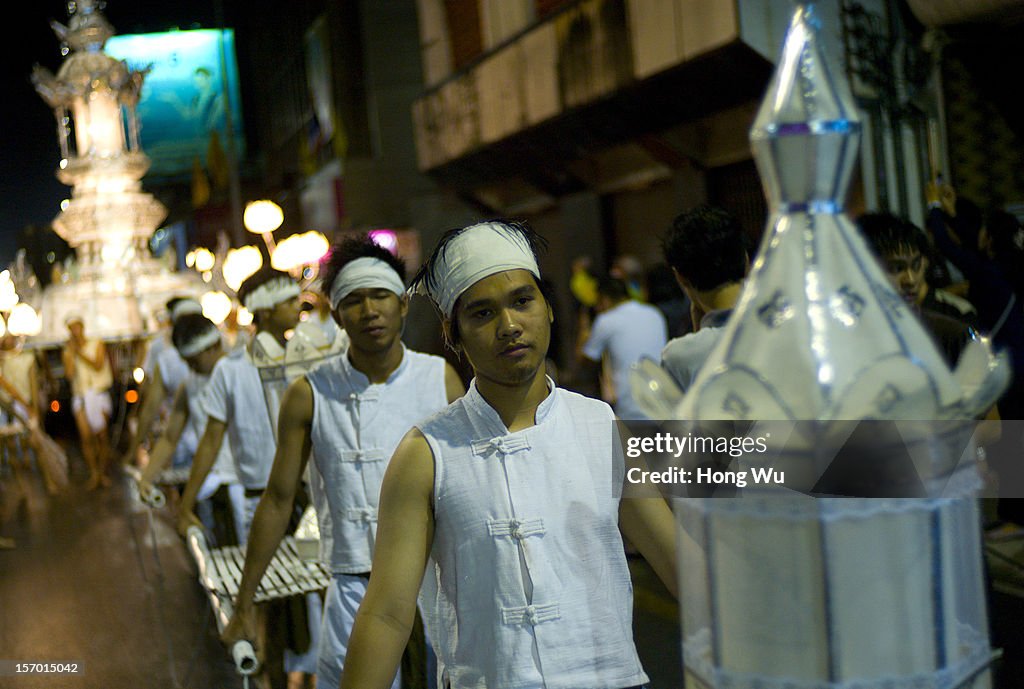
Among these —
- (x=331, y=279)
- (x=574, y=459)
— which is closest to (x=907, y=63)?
(x=331, y=279)

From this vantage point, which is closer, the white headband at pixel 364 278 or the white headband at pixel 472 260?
the white headband at pixel 472 260

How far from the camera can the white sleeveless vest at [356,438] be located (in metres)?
3.89

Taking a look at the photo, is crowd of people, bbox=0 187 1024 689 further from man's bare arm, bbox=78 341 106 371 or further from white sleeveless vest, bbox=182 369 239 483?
man's bare arm, bbox=78 341 106 371

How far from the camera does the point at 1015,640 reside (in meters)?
4.98

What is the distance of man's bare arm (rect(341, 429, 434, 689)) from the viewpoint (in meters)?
1.93

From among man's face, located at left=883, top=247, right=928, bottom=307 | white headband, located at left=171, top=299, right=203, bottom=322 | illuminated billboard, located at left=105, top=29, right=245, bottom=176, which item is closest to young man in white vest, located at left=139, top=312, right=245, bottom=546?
white headband, located at left=171, top=299, right=203, bottom=322

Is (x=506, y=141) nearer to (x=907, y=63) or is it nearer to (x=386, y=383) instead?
(x=907, y=63)

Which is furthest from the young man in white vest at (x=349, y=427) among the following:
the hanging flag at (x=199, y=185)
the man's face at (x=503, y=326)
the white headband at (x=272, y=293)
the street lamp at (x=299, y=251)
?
the hanging flag at (x=199, y=185)

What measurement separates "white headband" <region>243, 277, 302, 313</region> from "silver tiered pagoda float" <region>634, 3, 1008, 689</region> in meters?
5.30

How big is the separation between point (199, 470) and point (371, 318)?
7.76ft

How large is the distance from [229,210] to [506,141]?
69.0 feet

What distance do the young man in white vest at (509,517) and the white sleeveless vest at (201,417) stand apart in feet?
16.9

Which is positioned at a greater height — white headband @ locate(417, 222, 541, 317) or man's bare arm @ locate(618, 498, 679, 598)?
white headband @ locate(417, 222, 541, 317)

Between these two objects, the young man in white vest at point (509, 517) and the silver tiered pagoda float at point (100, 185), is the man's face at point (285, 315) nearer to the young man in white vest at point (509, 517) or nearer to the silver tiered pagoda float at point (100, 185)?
the young man in white vest at point (509, 517)
